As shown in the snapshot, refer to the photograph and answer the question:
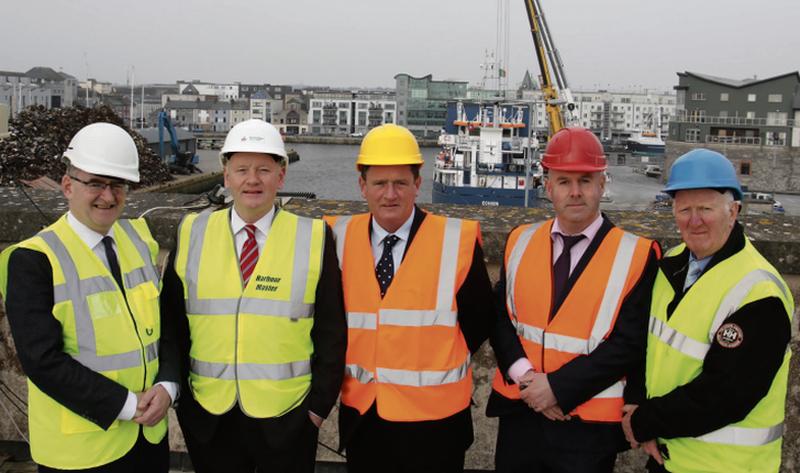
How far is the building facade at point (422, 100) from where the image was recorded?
140m

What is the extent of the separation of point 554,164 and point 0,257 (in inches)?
72.0

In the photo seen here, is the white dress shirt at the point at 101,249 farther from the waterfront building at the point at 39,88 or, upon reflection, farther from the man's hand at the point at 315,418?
the waterfront building at the point at 39,88

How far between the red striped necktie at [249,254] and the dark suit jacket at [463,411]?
15.8 inches

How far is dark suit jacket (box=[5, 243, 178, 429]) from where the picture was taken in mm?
2029

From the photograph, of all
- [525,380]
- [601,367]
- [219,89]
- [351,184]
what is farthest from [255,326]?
[219,89]

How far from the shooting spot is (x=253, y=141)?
2.40 metres

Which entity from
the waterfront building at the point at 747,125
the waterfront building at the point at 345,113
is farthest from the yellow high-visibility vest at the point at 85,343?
the waterfront building at the point at 345,113

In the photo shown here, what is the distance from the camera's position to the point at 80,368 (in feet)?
6.86

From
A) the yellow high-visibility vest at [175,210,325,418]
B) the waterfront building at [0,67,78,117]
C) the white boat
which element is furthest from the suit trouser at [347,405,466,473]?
the waterfront building at [0,67,78,117]

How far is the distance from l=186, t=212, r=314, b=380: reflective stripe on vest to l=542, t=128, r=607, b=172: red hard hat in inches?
36.2

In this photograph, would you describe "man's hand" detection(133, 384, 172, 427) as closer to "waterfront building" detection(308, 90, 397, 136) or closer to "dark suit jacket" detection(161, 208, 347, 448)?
"dark suit jacket" detection(161, 208, 347, 448)

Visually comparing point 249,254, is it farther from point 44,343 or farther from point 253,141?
point 44,343

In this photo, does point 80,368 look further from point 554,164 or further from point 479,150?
point 479,150

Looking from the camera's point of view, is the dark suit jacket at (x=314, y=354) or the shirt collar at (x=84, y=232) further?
the dark suit jacket at (x=314, y=354)
